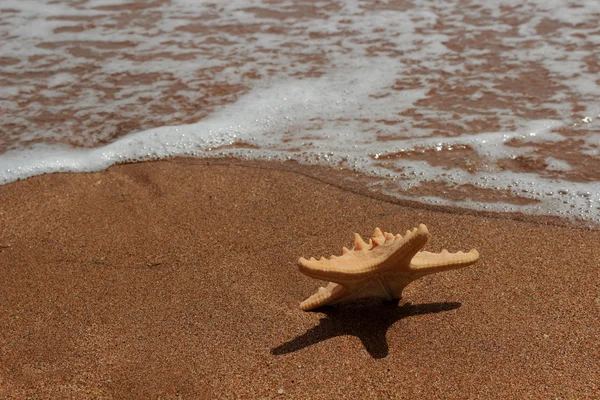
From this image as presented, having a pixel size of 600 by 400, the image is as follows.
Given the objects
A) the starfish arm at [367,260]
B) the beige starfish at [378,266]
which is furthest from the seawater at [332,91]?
the starfish arm at [367,260]

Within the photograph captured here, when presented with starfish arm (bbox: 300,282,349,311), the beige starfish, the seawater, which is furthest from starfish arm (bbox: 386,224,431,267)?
the seawater

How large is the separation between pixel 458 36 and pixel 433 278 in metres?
3.37

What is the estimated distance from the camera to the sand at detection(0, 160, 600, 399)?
2234 mm

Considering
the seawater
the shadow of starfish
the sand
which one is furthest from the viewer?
the seawater

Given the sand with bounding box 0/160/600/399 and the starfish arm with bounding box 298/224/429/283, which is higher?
the starfish arm with bounding box 298/224/429/283

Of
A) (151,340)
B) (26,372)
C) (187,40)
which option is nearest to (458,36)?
(187,40)

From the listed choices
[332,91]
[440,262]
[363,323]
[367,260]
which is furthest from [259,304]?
[332,91]

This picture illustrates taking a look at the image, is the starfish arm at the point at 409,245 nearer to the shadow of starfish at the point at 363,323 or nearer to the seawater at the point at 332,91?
the shadow of starfish at the point at 363,323

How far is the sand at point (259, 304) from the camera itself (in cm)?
223

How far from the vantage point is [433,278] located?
2.71 metres

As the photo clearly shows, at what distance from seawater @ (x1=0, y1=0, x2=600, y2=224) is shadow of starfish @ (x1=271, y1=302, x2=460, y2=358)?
959mm

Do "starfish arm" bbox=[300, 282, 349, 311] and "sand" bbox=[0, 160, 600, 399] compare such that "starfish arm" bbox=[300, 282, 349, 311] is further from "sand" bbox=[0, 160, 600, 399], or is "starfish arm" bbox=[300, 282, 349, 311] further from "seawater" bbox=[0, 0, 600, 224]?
"seawater" bbox=[0, 0, 600, 224]

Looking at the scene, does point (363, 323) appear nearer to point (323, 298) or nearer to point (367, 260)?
point (323, 298)

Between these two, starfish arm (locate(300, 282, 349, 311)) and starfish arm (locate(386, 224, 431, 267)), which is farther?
starfish arm (locate(300, 282, 349, 311))
